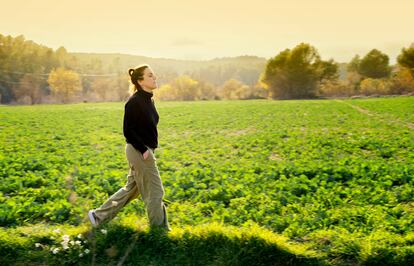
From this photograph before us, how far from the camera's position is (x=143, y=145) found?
18.1 ft

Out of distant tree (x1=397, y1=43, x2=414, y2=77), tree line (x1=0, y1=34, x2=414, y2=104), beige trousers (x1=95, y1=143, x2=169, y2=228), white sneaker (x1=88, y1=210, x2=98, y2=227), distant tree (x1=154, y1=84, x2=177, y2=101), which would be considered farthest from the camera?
distant tree (x1=154, y1=84, x2=177, y2=101)

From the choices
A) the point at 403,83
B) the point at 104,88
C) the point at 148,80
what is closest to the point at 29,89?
the point at 104,88

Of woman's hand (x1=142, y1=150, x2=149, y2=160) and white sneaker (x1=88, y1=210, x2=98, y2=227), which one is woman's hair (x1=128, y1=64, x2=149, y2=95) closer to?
woman's hand (x1=142, y1=150, x2=149, y2=160)

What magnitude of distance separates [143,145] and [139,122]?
0.31 m

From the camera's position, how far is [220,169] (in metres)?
11.1

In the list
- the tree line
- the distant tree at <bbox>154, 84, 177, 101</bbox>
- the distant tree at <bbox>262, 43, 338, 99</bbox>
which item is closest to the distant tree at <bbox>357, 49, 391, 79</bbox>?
the tree line

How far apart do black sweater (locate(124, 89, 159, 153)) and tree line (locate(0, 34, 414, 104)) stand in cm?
7764

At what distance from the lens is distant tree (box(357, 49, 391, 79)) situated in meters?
101

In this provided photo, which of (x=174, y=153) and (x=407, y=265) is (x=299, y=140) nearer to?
(x=174, y=153)

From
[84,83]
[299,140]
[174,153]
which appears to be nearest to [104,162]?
[174,153]

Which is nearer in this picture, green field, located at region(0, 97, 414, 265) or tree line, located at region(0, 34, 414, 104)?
green field, located at region(0, 97, 414, 265)

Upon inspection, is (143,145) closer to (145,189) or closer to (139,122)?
(139,122)

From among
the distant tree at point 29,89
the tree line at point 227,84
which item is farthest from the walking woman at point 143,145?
the distant tree at point 29,89

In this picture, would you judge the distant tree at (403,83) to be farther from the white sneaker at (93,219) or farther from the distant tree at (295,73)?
the white sneaker at (93,219)
